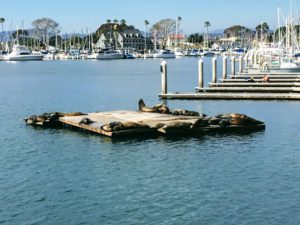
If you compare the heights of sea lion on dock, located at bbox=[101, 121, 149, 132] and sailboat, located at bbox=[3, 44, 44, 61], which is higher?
sailboat, located at bbox=[3, 44, 44, 61]

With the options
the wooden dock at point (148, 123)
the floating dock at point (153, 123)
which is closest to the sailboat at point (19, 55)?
the floating dock at point (153, 123)

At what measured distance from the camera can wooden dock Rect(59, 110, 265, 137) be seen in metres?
26.4

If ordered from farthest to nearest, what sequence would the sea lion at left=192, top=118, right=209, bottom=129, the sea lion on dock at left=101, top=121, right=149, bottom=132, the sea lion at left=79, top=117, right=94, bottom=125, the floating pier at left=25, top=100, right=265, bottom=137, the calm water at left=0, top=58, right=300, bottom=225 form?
the sea lion at left=79, top=117, right=94, bottom=125 < the sea lion at left=192, top=118, right=209, bottom=129 < the floating pier at left=25, top=100, right=265, bottom=137 < the sea lion on dock at left=101, top=121, right=149, bottom=132 < the calm water at left=0, top=58, right=300, bottom=225

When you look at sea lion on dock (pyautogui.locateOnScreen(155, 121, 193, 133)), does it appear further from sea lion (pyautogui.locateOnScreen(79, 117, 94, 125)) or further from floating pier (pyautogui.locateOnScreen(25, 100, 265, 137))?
sea lion (pyautogui.locateOnScreen(79, 117, 94, 125))

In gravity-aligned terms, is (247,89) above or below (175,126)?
above

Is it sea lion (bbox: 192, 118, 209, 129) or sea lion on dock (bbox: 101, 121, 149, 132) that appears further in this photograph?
sea lion (bbox: 192, 118, 209, 129)

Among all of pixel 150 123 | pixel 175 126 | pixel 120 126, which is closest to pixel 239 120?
pixel 175 126

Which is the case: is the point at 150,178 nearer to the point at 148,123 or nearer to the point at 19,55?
the point at 148,123

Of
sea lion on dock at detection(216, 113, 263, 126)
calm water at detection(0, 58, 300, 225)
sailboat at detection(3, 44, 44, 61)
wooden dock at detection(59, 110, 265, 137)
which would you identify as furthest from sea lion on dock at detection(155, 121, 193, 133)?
sailboat at detection(3, 44, 44, 61)

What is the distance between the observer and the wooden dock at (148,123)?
86.7ft

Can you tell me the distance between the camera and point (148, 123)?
1088 inches

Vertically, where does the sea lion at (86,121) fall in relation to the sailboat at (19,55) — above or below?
below

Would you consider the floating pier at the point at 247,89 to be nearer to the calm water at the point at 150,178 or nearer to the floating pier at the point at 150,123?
the calm water at the point at 150,178

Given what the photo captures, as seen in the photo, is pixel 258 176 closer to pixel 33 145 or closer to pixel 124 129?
pixel 124 129
